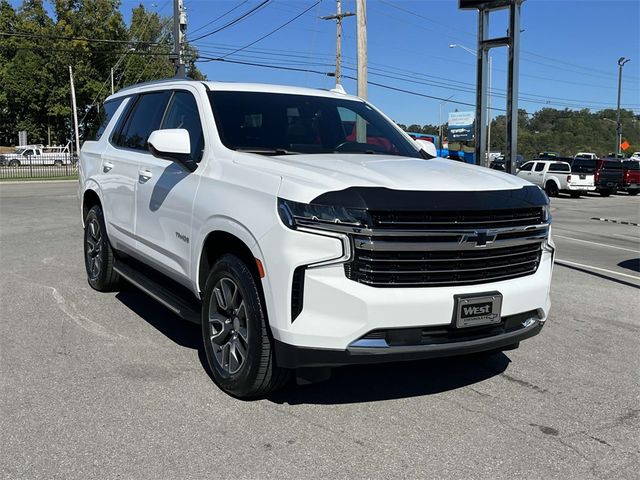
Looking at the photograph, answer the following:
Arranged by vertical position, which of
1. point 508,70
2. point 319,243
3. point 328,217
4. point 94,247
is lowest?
point 94,247

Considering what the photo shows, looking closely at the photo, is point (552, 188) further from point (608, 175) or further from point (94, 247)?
point (94, 247)

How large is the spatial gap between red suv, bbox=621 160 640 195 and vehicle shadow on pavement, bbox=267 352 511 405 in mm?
32322

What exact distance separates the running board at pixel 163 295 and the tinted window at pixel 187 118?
3.42ft

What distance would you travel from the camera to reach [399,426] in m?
3.44

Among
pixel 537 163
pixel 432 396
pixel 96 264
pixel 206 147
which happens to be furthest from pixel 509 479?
pixel 537 163

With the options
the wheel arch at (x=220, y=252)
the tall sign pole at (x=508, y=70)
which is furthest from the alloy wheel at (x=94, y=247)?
the tall sign pole at (x=508, y=70)

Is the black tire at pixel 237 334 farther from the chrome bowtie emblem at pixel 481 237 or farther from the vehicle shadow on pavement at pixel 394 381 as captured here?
the chrome bowtie emblem at pixel 481 237

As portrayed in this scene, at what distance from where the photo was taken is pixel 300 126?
470 cm

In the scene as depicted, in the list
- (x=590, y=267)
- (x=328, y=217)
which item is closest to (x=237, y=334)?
(x=328, y=217)

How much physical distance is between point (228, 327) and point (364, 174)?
4.19 feet

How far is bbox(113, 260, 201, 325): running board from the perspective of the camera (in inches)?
167

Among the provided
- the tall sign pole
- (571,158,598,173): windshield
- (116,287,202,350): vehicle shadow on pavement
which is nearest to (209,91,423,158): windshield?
(116,287,202,350): vehicle shadow on pavement

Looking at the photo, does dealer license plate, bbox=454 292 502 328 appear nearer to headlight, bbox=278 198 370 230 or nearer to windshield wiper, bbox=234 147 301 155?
headlight, bbox=278 198 370 230

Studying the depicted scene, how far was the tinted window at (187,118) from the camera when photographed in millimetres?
4371
